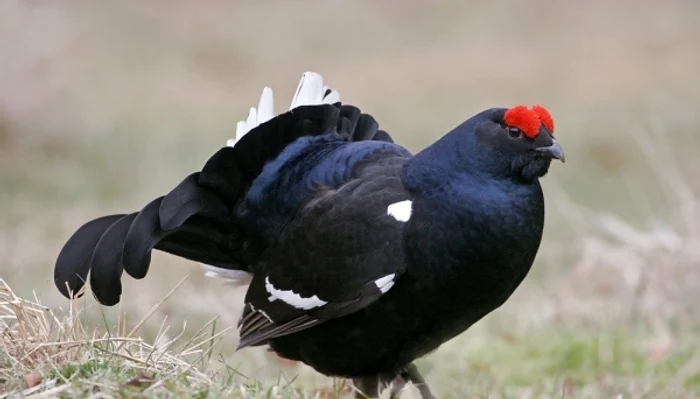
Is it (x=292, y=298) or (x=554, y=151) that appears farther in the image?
(x=292, y=298)

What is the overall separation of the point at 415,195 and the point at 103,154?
871cm

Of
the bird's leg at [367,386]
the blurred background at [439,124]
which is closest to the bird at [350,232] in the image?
the bird's leg at [367,386]

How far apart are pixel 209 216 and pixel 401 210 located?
959mm

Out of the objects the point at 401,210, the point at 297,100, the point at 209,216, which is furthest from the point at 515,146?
the point at 209,216

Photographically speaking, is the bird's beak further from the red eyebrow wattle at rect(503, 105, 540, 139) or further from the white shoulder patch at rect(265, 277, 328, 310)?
the white shoulder patch at rect(265, 277, 328, 310)

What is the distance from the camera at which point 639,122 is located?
1286cm

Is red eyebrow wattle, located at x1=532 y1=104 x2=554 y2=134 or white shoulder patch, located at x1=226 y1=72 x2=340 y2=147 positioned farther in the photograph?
white shoulder patch, located at x1=226 y1=72 x2=340 y2=147

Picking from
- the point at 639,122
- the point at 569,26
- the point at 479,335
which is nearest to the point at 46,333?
the point at 479,335

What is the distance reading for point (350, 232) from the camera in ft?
12.7

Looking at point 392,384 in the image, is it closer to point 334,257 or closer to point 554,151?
point 334,257

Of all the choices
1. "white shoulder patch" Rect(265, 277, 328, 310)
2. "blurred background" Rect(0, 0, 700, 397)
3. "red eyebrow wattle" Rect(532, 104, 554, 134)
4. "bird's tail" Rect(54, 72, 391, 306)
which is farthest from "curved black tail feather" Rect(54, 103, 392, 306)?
"red eyebrow wattle" Rect(532, 104, 554, 134)

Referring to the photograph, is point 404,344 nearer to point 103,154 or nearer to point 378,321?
point 378,321

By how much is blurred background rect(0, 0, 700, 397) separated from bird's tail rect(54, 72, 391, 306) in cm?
42

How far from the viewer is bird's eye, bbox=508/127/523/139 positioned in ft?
12.2
